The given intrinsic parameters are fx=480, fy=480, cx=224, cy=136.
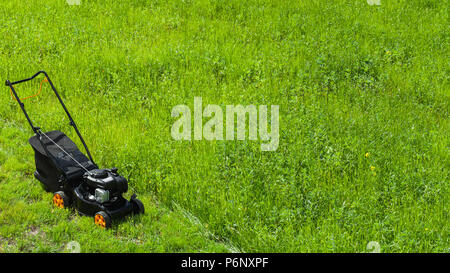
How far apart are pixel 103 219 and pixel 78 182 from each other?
67 centimetres

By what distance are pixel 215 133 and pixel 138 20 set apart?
4.74m

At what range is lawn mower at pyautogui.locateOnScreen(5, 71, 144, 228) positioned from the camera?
16.8 feet

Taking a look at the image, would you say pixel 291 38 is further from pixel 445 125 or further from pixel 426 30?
pixel 445 125

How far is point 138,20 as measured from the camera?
33.9ft

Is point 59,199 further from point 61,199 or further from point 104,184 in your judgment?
point 104,184

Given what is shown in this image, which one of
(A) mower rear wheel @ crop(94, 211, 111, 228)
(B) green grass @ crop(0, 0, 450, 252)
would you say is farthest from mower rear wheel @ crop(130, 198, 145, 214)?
(A) mower rear wheel @ crop(94, 211, 111, 228)

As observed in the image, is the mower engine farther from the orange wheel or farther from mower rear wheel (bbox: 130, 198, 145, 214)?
the orange wheel

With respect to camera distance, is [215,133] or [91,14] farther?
[91,14]

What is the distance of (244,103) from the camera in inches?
287

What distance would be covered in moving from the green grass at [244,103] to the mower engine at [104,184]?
33 centimetres

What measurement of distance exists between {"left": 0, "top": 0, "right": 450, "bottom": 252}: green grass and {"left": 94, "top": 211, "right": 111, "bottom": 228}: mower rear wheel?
4.8 inches

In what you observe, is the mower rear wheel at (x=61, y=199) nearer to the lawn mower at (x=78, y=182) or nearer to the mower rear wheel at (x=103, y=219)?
the lawn mower at (x=78, y=182)

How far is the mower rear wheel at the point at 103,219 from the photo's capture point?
16.6 ft
